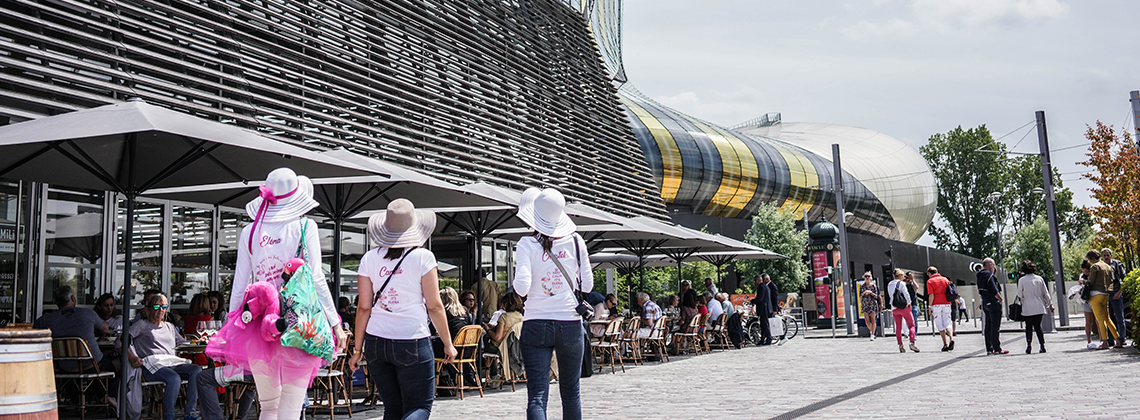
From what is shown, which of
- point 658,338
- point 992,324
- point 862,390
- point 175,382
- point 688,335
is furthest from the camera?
point 688,335

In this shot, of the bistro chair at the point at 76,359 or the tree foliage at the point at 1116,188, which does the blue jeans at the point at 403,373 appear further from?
the tree foliage at the point at 1116,188

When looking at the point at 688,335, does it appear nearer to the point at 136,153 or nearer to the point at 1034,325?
the point at 1034,325

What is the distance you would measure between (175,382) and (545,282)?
433 centimetres

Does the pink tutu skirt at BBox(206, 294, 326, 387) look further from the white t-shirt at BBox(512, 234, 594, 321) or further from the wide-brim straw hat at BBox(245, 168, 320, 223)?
the white t-shirt at BBox(512, 234, 594, 321)

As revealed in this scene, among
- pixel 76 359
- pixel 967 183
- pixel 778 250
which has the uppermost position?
pixel 967 183

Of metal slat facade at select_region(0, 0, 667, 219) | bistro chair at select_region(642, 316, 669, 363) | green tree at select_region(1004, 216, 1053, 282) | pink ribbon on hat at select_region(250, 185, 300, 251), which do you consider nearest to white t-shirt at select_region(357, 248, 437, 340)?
pink ribbon on hat at select_region(250, 185, 300, 251)

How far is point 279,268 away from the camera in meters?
4.70

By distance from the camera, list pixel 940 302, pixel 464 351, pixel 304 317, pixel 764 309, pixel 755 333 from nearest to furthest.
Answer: pixel 304 317 → pixel 464 351 → pixel 940 302 → pixel 764 309 → pixel 755 333

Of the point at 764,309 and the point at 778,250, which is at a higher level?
the point at 778,250

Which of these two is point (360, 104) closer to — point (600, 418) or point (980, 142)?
point (600, 418)

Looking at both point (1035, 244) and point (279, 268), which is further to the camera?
point (1035, 244)

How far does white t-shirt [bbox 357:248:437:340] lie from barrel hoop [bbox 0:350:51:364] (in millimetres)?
1751

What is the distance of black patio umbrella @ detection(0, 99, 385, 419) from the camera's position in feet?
21.0

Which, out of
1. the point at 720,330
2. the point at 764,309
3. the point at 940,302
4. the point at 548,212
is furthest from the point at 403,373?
the point at 764,309
